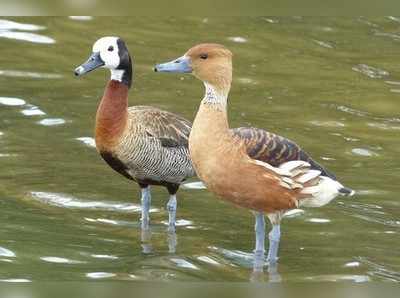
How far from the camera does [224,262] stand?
252 inches

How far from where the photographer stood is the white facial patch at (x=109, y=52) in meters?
7.76

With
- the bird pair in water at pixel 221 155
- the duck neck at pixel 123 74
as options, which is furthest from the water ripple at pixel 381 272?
the duck neck at pixel 123 74

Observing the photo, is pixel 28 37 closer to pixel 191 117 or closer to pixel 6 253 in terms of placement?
pixel 191 117

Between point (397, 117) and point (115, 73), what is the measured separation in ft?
17.6

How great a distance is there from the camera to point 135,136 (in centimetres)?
728

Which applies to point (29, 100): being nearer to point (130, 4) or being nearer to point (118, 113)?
point (118, 113)

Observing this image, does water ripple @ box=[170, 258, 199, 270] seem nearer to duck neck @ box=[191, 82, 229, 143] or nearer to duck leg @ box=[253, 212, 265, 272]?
duck leg @ box=[253, 212, 265, 272]

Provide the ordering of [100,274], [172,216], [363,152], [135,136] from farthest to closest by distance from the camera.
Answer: [363,152]
[172,216]
[135,136]
[100,274]

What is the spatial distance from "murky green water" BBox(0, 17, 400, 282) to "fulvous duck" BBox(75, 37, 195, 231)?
0.44m

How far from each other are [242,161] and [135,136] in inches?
60.0

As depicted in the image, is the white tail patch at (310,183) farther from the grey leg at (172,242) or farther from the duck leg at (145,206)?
the duck leg at (145,206)

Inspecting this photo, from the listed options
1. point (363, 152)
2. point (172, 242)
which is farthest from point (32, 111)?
point (172, 242)

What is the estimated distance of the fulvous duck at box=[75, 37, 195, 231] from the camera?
7199 mm

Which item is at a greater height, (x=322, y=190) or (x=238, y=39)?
(x=238, y=39)
